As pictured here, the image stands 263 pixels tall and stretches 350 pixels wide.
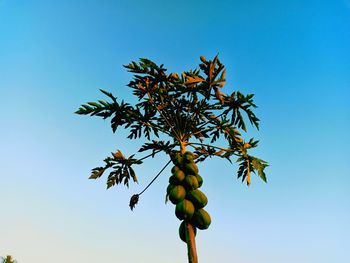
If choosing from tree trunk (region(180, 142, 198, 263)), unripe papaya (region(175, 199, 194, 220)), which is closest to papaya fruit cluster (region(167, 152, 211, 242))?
unripe papaya (region(175, 199, 194, 220))

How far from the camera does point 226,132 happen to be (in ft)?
30.7

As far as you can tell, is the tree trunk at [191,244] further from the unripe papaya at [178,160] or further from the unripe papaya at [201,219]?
the unripe papaya at [178,160]

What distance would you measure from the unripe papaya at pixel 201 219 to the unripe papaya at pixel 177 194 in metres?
0.46

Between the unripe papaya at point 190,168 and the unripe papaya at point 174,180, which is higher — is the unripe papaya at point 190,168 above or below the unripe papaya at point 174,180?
above

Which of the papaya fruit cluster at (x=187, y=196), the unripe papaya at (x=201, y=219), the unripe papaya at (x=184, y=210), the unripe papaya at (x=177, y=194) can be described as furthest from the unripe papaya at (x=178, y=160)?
the unripe papaya at (x=201, y=219)

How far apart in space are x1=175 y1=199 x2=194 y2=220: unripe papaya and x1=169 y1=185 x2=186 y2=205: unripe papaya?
0.32ft

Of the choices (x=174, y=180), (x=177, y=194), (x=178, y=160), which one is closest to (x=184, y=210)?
(x=177, y=194)

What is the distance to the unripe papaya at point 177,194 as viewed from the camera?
22.6 feet

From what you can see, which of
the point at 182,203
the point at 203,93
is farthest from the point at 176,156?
the point at 203,93

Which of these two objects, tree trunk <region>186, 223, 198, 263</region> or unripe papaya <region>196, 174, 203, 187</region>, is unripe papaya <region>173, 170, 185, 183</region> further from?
tree trunk <region>186, 223, 198, 263</region>

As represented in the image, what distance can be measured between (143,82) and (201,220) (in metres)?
4.32

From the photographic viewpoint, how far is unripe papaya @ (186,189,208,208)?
6965mm

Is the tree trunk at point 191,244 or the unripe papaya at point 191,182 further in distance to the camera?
the unripe papaya at point 191,182

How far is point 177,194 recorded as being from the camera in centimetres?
689
